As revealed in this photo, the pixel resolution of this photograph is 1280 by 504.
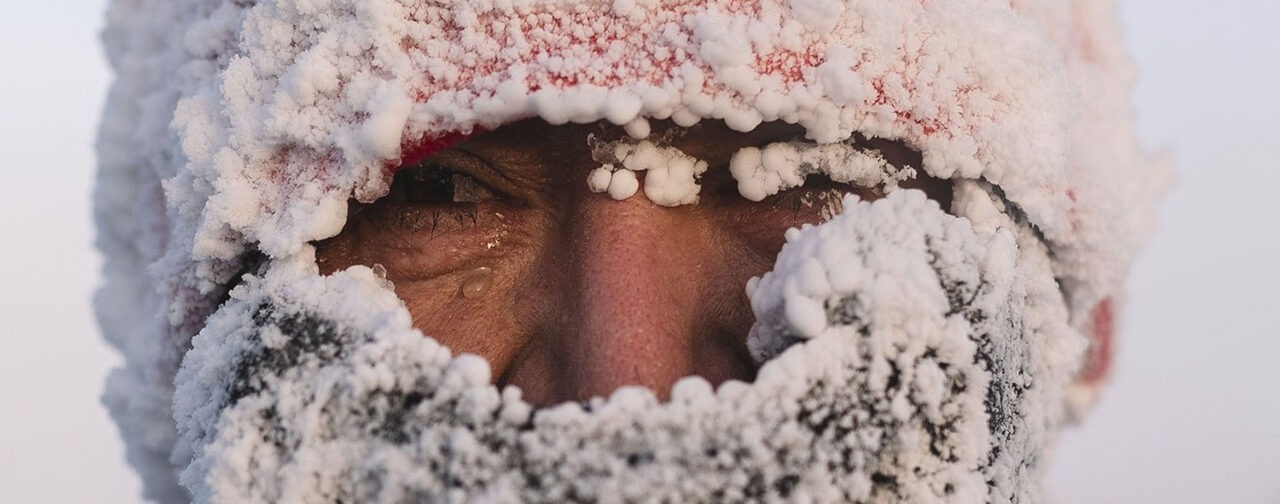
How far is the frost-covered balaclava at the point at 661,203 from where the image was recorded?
74cm

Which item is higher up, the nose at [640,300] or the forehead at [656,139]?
the forehead at [656,139]

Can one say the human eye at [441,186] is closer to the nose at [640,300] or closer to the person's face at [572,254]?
the person's face at [572,254]

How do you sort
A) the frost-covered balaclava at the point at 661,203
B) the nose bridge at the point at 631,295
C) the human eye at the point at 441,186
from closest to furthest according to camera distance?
the frost-covered balaclava at the point at 661,203 → the nose bridge at the point at 631,295 → the human eye at the point at 441,186

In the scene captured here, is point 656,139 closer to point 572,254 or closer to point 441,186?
point 572,254

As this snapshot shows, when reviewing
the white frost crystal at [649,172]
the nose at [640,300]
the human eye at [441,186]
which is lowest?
the human eye at [441,186]

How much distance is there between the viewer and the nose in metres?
0.86

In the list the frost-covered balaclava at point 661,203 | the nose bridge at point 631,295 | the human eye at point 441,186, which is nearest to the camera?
the frost-covered balaclava at point 661,203

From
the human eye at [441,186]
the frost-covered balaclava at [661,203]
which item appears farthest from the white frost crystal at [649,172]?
the human eye at [441,186]

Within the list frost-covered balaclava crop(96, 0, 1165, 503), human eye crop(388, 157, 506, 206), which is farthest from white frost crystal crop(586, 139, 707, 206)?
human eye crop(388, 157, 506, 206)

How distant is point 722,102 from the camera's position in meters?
0.88

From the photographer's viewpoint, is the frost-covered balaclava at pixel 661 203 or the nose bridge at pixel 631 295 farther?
the nose bridge at pixel 631 295

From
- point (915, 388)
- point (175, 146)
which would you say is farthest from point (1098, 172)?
point (175, 146)

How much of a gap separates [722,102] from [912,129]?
0.67 feet

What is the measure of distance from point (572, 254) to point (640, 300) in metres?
0.11
